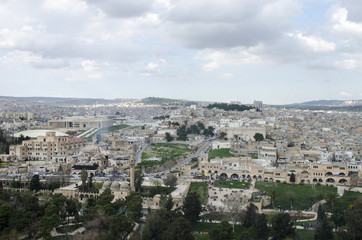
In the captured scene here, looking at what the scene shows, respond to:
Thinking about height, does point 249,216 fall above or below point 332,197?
below

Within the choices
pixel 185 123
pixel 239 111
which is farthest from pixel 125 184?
pixel 239 111

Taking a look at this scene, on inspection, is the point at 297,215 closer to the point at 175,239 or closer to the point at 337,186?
the point at 337,186

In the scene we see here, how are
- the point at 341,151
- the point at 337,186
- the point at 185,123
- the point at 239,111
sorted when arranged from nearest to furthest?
the point at 337,186
the point at 341,151
the point at 185,123
the point at 239,111

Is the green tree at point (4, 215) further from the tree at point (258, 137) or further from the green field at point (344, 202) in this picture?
the tree at point (258, 137)

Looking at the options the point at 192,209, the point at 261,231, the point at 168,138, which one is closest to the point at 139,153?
the point at 168,138

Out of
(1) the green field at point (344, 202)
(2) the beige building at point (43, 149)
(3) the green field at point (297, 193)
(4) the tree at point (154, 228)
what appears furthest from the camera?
(2) the beige building at point (43, 149)

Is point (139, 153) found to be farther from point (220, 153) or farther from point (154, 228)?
point (154, 228)

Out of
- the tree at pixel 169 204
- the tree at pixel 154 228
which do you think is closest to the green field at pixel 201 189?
the tree at pixel 169 204
